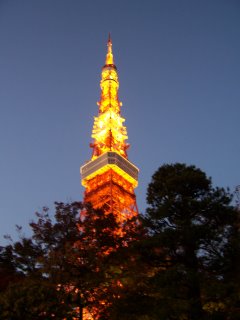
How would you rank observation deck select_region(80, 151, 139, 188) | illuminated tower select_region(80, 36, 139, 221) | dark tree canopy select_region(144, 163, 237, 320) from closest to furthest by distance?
dark tree canopy select_region(144, 163, 237, 320) → illuminated tower select_region(80, 36, 139, 221) → observation deck select_region(80, 151, 139, 188)

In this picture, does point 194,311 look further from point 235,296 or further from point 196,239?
point 196,239

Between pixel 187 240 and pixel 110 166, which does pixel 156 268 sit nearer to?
pixel 187 240

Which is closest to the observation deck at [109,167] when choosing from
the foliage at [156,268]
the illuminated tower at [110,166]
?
the illuminated tower at [110,166]

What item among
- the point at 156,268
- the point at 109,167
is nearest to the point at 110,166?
the point at 109,167

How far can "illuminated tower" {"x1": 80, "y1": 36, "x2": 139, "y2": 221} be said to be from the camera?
32.6m

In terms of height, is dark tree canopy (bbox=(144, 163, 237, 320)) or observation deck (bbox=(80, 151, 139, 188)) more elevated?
observation deck (bbox=(80, 151, 139, 188))

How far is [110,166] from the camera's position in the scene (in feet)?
116

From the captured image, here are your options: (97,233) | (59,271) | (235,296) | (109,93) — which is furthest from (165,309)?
(109,93)

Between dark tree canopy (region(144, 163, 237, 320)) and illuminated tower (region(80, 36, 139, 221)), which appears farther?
illuminated tower (region(80, 36, 139, 221))

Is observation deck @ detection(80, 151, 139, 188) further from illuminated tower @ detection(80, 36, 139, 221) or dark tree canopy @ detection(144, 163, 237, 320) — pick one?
dark tree canopy @ detection(144, 163, 237, 320)

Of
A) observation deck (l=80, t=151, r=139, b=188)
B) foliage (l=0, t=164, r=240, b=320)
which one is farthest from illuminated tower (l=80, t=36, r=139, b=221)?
foliage (l=0, t=164, r=240, b=320)

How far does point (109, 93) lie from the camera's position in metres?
44.8

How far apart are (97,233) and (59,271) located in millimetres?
2134

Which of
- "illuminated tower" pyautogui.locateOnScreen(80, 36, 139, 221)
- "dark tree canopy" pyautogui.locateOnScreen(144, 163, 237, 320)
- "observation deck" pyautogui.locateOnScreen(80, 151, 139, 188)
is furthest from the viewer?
"observation deck" pyautogui.locateOnScreen(80, 151, 139, 188)
